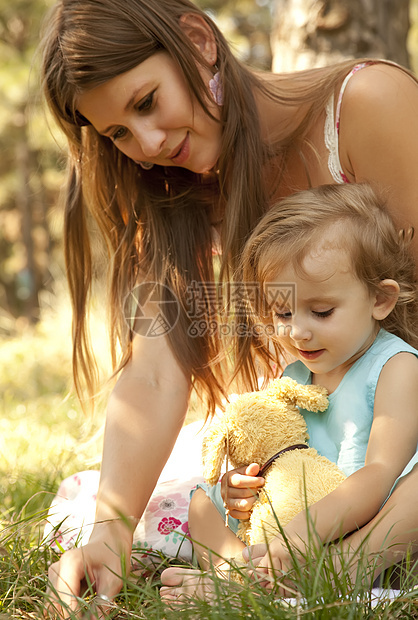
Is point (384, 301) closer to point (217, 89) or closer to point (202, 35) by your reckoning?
point (217, 89)

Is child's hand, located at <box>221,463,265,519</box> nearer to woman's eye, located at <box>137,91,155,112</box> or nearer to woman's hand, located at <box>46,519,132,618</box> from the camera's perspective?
woman's hand, located at <box>46,519,132,618</box>

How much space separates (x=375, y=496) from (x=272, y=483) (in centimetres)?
23

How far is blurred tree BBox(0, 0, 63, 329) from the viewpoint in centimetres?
758

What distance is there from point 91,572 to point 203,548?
0.25m

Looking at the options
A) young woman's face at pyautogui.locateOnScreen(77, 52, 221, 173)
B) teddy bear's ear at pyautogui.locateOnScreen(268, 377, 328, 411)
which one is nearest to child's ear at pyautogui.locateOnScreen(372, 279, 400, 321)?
teddy bear's ear at pyautogui.locateOnScreen(268, 377, 328, 411)

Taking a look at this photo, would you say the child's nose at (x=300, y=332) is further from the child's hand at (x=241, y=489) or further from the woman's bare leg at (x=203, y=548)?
the woman's bare leg at (x=203, y=548)

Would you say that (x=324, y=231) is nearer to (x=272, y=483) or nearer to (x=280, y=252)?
(x=280, y=252)

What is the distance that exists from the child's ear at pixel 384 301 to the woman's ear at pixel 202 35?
0.87 meters

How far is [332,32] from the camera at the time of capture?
313 cm

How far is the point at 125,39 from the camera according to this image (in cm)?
184

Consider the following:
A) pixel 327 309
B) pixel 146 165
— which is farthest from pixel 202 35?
pixel 327 309

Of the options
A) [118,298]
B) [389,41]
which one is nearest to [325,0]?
[389,41]

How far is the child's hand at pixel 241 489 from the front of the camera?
1498mm

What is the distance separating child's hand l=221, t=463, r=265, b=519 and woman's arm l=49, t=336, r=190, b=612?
0.78 feet
